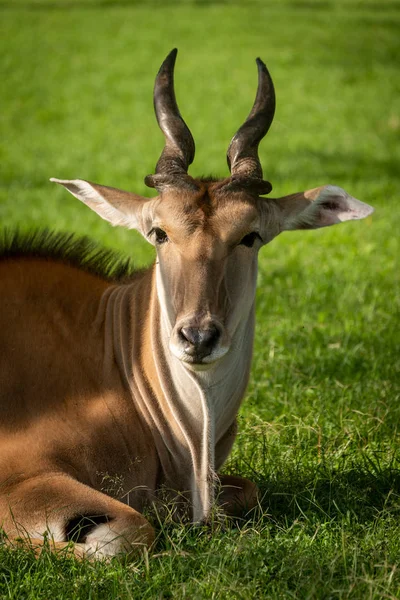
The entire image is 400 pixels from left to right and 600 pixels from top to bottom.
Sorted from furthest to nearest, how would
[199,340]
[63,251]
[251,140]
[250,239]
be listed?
[63,251] → [251,140] → [250,239] → [199,340]

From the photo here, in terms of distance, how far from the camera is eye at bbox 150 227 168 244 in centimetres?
472

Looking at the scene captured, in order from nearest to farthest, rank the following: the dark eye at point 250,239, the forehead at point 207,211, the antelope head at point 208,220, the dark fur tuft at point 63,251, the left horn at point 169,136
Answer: the antelope head at point 208,220 < the forehead at point 207,211 < the dark eye at point 250,239 < the left horn at point 169,136 < the dark fur tuft at point 63,251

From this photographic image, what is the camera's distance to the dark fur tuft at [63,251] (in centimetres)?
538

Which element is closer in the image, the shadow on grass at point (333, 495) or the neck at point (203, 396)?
the neck at point (203, 396)

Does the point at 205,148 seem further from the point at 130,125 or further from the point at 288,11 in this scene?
the point at 288,11

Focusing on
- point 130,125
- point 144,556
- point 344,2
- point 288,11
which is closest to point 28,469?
point 144,556

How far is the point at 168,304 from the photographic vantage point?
4.68 meters

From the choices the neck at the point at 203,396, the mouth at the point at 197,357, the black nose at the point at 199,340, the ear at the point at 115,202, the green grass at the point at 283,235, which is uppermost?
the ear at the point at 115,202

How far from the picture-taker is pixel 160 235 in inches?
187

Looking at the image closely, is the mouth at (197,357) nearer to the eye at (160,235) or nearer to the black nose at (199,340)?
the black nose at (199,340)

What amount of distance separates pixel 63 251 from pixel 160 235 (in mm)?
884

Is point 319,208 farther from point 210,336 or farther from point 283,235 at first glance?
point 283,235

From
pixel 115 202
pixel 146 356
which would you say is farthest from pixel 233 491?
pixel 115 202

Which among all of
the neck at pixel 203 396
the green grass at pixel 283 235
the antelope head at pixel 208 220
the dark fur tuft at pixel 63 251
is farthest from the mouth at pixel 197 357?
the dark fur tuft at pixel 63 251
